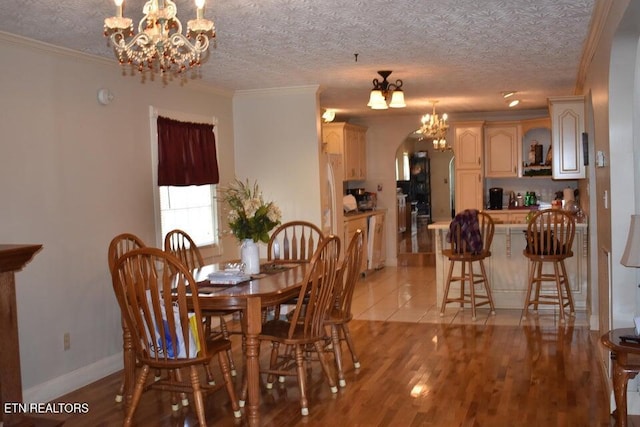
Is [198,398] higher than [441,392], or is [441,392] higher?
[198,398]

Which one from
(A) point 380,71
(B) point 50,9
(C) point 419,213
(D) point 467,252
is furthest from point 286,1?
(C) point 419,213

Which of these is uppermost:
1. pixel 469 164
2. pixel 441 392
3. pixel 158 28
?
pixel 158 28

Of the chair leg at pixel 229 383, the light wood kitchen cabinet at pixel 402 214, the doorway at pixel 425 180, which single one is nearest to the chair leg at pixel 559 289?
the chair leg at pixel 229 383

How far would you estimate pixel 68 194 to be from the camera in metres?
4.52

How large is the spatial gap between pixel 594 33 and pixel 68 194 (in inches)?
146

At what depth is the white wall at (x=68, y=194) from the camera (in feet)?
13.6

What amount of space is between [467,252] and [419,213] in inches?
445

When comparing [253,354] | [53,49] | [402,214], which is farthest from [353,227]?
[402,214]

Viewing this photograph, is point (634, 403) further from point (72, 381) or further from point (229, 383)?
point (72, 381)

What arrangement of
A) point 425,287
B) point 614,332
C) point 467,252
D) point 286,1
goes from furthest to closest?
point 425,287, point 467,252, point 286,1, point 614,332

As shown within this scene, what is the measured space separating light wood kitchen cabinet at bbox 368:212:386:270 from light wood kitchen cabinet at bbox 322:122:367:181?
66cm

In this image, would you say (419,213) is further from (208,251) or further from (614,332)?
(614,332)

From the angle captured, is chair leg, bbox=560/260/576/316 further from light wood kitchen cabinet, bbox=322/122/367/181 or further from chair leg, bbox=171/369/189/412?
chair leg, bbox=171/369/189/412

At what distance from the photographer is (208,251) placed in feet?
20.7
